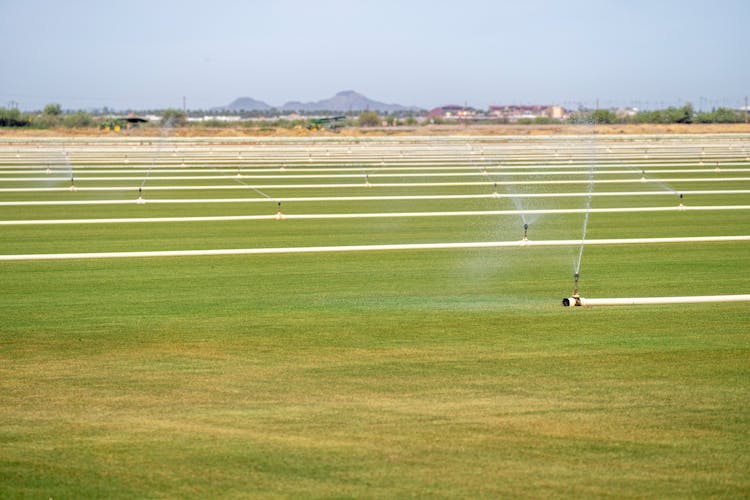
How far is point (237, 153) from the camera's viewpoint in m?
48.7

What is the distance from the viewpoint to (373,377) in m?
7.45

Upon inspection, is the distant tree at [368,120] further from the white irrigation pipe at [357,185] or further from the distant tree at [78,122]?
the white irrigation pipe at [357,185]

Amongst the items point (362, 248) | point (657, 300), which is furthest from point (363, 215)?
point (657, 300)

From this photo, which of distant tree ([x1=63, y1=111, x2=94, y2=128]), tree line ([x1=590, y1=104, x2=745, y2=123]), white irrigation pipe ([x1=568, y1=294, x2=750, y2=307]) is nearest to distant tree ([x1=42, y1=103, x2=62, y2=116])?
distant tree ([x1=63, y1=111, x2=94, y2=128])

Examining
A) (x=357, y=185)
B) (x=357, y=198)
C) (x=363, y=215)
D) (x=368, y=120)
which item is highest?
(x=368, y=120)

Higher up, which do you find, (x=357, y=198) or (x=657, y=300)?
(x=357, y=198)

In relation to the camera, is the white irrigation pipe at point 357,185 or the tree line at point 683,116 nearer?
the white irrigation pipe at point 357,185

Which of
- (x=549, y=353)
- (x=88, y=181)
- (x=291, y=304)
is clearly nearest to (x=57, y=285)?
(x=291, y=304)

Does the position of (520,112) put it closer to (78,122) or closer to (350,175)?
(78,122)

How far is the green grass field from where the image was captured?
5418 millimetres

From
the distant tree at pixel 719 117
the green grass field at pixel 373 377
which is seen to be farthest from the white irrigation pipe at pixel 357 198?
the distant tree at pixel 719 117

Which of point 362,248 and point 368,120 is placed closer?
point 362,248

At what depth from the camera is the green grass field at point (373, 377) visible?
17.8 feet

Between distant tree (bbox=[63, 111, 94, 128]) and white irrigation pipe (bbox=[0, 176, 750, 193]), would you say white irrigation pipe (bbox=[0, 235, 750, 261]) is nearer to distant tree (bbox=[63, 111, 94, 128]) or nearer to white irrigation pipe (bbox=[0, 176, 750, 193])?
white irrigation pipe (bbox=[0, 176, 750, 193])
